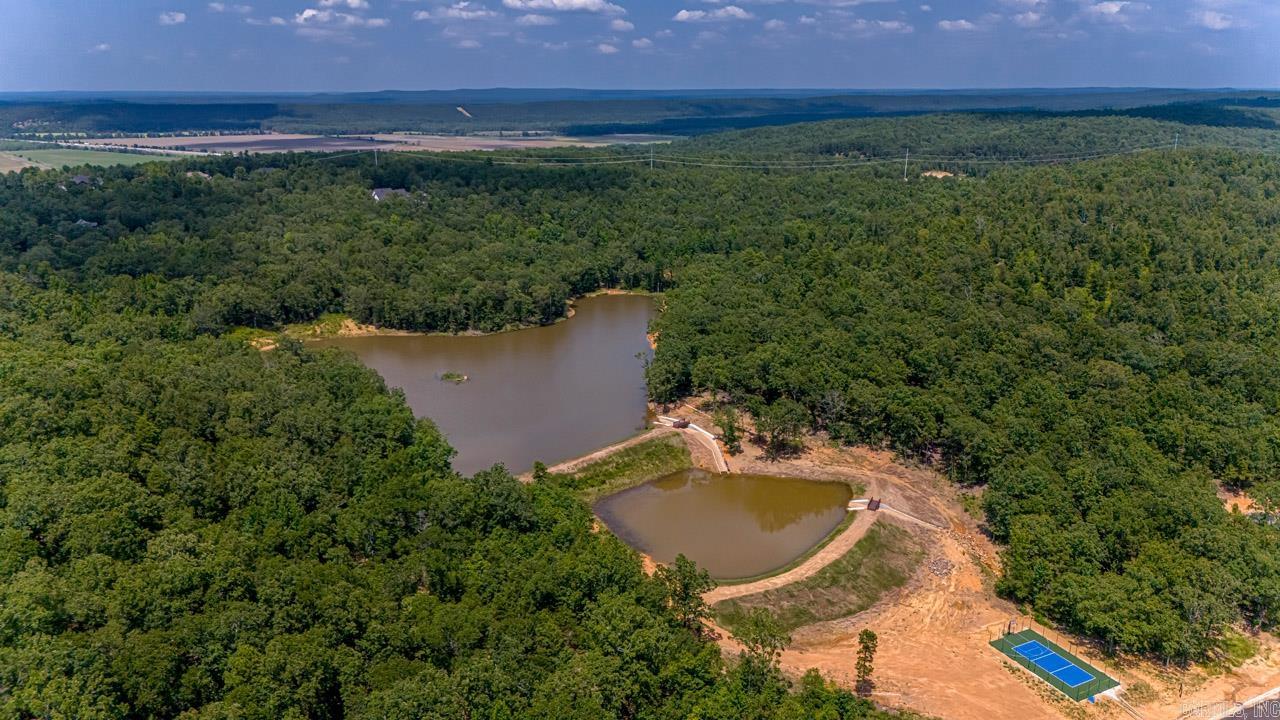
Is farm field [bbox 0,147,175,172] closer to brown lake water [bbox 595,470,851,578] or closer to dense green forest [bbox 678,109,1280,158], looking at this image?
dense green forest [bbox 678,109,1280,158]

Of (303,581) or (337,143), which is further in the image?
(337,143)

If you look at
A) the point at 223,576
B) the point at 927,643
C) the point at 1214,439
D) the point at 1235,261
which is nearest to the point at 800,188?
the point at 1235,261

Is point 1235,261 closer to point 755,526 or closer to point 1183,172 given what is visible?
point 1183,172

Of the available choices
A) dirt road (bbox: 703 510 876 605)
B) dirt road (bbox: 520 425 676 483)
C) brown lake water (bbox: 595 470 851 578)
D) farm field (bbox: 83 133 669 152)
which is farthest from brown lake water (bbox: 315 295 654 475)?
farm field (bbox: 83 133 669 152)

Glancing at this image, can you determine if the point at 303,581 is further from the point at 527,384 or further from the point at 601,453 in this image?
the point at 527,384

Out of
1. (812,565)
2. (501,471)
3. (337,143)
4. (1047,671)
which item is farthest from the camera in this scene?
(337,143)

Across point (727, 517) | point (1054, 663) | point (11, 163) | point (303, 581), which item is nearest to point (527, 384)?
point (727, 517)

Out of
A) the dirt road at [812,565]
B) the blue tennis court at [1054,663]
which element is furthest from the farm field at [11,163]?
the blue tennis court at [1054,663]

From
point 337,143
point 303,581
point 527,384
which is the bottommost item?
point 527,384
